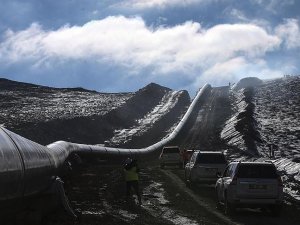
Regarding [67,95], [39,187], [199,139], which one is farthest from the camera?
[67,95]

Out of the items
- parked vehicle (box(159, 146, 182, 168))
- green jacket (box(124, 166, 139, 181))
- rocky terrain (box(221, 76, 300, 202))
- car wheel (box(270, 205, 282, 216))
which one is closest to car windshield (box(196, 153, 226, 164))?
rocky terrain (box(221, 76, 300, 202))

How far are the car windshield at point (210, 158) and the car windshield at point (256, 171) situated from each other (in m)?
11.5

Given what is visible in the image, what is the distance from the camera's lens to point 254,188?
21.4m

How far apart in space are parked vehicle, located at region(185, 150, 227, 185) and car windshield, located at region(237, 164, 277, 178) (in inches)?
392

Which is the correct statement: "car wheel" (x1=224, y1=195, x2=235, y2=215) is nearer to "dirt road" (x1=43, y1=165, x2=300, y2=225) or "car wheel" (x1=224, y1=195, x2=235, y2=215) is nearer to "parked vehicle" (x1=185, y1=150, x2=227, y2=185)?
"dirt road" (x1=43, y1=165, x2=300, y2=225)

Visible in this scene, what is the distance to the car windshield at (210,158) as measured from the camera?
33.5 meters

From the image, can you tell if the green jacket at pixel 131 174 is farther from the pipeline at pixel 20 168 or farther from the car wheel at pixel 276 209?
the car wheel at pixel 276 209

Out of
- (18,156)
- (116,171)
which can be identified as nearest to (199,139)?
(116,171)

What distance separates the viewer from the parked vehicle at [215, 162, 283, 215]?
2127cm

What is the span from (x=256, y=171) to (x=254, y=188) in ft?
2.48

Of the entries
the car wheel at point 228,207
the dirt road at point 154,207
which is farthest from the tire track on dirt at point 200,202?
the car wheel at point 228,207

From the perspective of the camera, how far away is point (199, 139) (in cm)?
7781

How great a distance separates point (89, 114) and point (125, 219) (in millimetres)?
80577

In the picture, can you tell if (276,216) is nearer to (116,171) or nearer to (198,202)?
(198,202)
